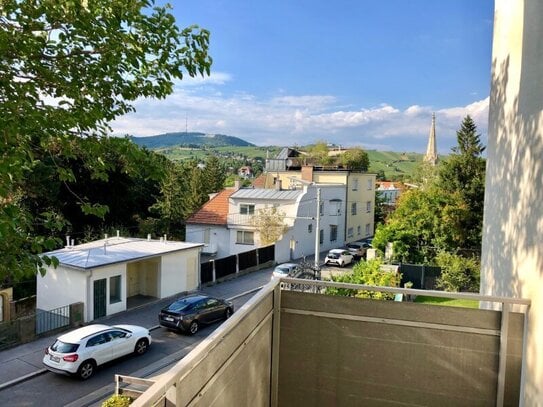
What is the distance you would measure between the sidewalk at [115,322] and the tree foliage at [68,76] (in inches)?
368

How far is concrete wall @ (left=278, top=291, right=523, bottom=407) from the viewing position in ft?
12.6

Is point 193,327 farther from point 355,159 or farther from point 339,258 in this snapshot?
point 355,159

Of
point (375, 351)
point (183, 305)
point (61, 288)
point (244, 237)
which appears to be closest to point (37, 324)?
point (61, 288)

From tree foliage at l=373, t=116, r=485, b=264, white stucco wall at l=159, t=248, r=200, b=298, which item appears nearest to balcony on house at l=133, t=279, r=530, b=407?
white stucco wall at l=159, t=248, r=200, b=298

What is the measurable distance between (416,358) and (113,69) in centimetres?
468

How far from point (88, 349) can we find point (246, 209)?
19.6 meters

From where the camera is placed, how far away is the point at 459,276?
18750 millimetres

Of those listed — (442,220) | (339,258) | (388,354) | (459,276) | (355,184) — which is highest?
(355,184)

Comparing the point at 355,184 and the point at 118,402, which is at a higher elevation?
the point at 355,184

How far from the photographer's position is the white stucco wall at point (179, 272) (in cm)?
2058

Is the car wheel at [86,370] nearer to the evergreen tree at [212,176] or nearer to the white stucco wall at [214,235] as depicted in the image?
the white stucco wall at [214,235]

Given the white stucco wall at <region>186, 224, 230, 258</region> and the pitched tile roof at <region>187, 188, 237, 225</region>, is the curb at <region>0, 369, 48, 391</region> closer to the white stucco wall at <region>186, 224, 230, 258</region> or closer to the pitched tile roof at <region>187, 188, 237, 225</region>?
the white stucco wall at <region>186, 224, 230, 258</region>

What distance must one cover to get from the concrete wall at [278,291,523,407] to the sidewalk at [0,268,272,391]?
1037 cm

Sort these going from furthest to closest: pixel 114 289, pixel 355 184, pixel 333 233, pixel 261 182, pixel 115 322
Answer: pixel 261 182 → pixel 355 184 → pixel 333 233 → pixel 114 289 → pixel 115 322
